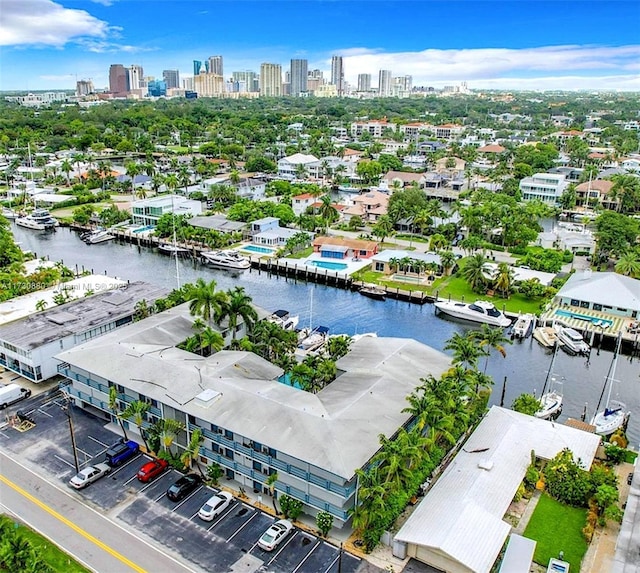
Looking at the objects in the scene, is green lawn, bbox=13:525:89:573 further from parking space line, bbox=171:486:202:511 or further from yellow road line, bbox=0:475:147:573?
parking space line, bbox=171:486:202:511

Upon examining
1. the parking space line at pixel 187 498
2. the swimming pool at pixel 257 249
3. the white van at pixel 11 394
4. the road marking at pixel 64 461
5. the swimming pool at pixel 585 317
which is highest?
the swimming pool at pixel 257 249

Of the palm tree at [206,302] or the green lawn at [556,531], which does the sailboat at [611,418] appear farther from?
the palm tree at [206,302]

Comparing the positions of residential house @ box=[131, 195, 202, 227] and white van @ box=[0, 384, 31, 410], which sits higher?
residential house @ box=[131, 195, 202, 227]

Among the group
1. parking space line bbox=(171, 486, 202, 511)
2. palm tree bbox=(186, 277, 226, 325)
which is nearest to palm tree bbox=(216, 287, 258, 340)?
palm tree bbox=(186, 277, 226, 325)

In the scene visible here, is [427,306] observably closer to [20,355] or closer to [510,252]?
[510,252]

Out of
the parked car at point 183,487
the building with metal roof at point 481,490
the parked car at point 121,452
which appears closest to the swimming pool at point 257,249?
the parked car at point 121,452
